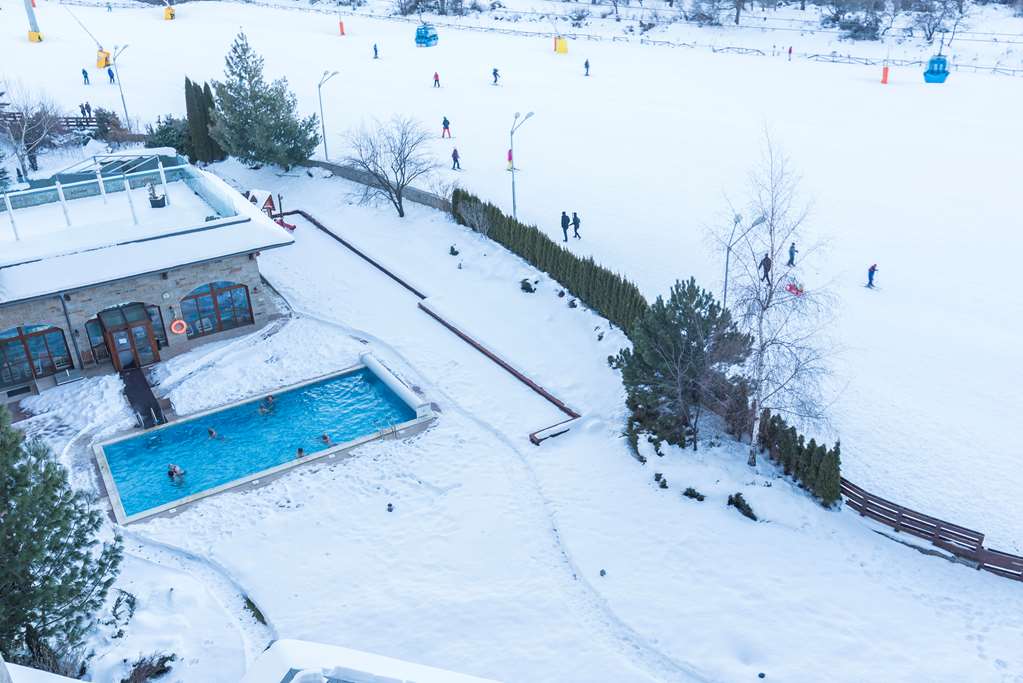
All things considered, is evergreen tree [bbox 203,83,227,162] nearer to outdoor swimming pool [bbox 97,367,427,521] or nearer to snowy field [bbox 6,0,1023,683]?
snowy field [bbox 6,0,1023,683]

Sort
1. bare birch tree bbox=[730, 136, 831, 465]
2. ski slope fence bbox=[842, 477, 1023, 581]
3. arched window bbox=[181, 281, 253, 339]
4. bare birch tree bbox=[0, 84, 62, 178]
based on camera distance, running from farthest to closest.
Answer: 1. bare birch tree bbox=[0, 84, 62, 178]
2. arched window bbox=[181, 281, 253, 339]
3. bare birch tree bbox=[730, 136, 831, 465]
4. ski slope fence bbox=[842, 477, 1023, 581]

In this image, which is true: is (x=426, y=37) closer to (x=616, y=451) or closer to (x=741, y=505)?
(x=616, y=451)

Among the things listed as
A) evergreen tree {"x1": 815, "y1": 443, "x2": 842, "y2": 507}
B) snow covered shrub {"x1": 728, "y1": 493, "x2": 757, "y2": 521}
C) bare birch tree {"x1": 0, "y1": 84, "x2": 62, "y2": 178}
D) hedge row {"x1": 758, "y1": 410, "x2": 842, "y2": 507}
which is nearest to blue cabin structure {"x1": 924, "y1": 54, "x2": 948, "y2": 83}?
hedge row {"x1": 758, "y1": 410, "x2": 842, "y2": 507}

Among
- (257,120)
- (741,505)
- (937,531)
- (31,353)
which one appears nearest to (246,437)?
(31,353)

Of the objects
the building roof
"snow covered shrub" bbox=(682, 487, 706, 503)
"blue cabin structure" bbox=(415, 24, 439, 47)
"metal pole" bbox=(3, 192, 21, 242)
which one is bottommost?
"snow covered shrub" bbox=(682, 487, 706, 503)

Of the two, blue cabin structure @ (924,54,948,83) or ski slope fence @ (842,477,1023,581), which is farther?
blue cabin structure @ (924,54,948,83)

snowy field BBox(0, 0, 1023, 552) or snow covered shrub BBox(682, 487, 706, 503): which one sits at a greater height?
snowy field BBox(0, 0, 1023, 552)

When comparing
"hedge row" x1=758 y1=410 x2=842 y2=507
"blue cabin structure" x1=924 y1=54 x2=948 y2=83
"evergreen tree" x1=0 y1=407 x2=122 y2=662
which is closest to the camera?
"evergreen tree" x1=0 y1=407 x2=122 y2=662
